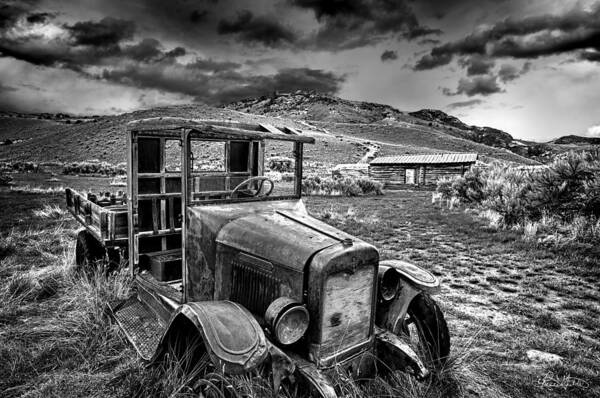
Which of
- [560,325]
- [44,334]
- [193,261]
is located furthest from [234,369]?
[560,325]

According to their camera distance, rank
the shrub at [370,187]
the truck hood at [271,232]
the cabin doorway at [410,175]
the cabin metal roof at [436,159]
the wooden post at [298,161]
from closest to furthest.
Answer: the truck hood at [271,232] < the wooden post at [298,161] < the shrub at [370,187] < the cabin metal roof at [436,159] < the cabin doorway at [410,175]

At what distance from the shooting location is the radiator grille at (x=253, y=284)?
2668 millimetres

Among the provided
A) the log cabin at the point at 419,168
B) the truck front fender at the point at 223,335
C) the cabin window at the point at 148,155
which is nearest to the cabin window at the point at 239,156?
the cabin window at the point at 148,155

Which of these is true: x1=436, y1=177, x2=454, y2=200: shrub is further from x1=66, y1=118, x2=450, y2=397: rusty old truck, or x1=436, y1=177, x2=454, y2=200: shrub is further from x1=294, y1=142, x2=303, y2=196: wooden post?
x1=294, y1=142, x2=303, y2=196: wooden post

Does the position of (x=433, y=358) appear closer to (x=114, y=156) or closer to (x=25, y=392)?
(x=25, y=392)

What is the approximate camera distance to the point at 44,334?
3.69 meters

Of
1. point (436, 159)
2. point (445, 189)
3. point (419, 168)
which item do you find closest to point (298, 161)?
point (445, 189)

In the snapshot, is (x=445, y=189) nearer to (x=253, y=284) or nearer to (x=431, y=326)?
(x=431, y=326)

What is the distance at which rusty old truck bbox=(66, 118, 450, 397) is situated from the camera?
2.34 m

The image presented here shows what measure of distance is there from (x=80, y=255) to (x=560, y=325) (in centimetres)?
687

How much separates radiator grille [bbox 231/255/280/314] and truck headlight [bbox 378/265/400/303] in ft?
3.51

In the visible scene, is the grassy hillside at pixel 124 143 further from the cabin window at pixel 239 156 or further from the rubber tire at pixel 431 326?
the rubber tire at pixel 431 326

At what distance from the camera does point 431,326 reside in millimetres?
3307

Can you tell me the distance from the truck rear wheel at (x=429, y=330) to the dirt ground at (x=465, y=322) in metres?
0.23
